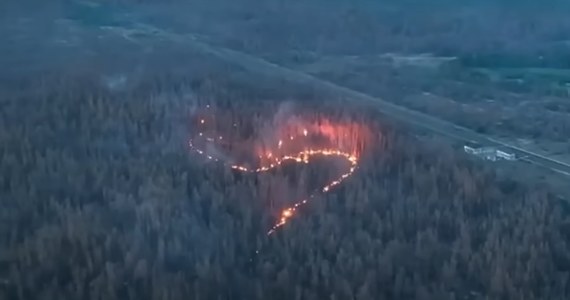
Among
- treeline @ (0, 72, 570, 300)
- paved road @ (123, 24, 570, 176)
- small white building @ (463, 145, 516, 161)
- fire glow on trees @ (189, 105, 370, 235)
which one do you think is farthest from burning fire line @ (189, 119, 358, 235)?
paved road @ (123, 24, 570, 176)

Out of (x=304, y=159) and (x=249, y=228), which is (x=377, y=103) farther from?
(x=249, y=228)

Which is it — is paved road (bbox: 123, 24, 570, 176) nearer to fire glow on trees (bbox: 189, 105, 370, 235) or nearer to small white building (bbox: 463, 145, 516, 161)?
small white building (bbox: 463, 145, 516, 161)

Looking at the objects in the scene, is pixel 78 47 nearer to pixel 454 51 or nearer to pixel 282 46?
pixel 282 46

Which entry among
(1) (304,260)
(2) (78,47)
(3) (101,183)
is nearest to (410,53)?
(2) (78,47)

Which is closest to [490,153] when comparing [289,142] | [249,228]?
[289,142]

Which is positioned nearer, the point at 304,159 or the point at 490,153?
the point at 304,159

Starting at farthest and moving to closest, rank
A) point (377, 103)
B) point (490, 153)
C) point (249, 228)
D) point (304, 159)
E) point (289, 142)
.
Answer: point (377, 103), point (490, 153), point (289, 142), point (304, 159), point (249, 228)
